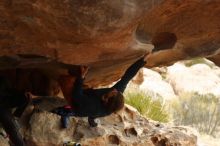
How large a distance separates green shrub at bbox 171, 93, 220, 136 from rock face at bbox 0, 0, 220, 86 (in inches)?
361

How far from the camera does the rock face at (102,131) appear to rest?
6766 millimetres

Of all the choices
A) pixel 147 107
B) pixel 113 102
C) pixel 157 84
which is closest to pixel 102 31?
pixel 113 102

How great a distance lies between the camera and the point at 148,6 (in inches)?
173

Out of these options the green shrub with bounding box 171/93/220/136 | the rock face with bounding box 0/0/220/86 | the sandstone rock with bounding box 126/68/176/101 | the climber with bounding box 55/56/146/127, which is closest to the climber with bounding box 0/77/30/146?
the rock face with bounding box 0/0/220/86

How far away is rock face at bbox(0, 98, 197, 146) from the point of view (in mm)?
6766

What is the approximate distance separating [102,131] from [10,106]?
1581 millimetres

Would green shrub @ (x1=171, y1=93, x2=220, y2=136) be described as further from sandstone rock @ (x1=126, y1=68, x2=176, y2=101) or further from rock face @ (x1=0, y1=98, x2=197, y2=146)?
rock face @ (x1=0, y1=98, x2=197, y2=146)

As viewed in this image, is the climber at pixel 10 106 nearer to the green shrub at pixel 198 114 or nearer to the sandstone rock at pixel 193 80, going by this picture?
the green shrub at pixel 198 114

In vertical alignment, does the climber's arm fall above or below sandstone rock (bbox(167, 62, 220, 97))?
above

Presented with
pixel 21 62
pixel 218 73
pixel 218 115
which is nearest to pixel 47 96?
pixel 21 62

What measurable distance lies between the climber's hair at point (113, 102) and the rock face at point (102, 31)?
502mm

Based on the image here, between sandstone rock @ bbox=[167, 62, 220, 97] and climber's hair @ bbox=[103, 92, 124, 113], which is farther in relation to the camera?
sandstone rock @ bbox=[167, 62, 220, 97]

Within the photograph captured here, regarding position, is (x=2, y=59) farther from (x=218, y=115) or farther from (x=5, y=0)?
(x=218, y=115)

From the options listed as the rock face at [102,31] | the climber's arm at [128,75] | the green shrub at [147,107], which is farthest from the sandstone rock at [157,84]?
the climber's arm at [128,75]
